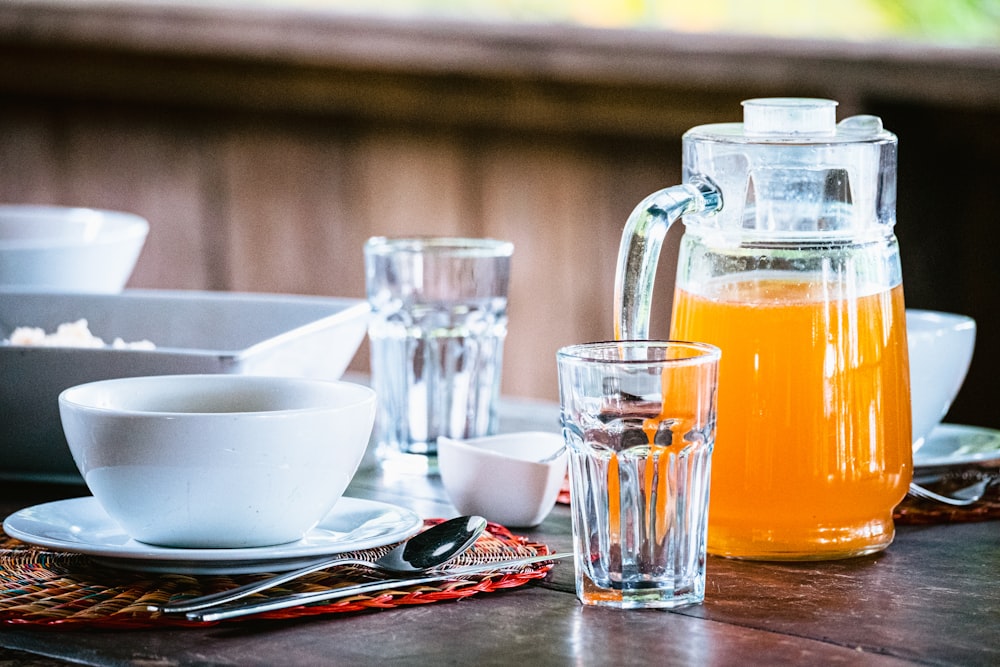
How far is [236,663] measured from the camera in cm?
68

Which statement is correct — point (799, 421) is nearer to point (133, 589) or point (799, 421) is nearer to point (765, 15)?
point (133, 589)

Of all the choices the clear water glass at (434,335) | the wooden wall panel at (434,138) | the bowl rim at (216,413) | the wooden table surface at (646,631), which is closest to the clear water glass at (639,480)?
the wooden table surface at (646,631)

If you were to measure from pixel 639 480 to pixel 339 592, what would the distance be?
0.16 metres

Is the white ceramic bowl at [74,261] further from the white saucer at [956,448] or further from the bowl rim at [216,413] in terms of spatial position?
the white saucer at [956,448]

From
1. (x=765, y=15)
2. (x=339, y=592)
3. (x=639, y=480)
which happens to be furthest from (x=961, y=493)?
(x=765, y=15)

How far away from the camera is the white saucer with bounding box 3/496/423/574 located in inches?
30.2

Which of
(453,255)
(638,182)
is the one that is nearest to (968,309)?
(638,182)

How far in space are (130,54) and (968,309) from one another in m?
1.69

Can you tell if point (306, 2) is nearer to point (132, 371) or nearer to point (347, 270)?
point (347, 270)

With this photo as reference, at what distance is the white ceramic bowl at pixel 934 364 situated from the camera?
1.02 meters

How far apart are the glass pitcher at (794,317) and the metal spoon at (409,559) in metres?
0.14

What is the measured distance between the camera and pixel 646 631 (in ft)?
2.36

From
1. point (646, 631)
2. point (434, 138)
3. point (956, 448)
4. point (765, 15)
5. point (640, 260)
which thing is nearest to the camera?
point (646, 631)

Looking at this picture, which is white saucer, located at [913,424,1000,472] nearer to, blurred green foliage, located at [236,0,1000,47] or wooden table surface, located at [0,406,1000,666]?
wooden table surface, located at [0,406,1000,666]
